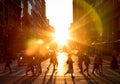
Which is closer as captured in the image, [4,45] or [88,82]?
[88,82]

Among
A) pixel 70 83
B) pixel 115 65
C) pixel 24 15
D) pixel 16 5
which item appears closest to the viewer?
pixel 70 83

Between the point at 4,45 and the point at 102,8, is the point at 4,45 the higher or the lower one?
the lower one

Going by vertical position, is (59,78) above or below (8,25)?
below

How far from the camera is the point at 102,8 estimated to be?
7850 cm

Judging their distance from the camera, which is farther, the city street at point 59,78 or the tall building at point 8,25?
the tall building at point 8,25

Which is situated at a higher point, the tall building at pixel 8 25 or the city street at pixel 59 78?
the tall building at pixel 8 25

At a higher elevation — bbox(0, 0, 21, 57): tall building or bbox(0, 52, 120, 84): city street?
bbox(0, 0, 21, 57): tall building

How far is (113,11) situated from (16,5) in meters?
23.4

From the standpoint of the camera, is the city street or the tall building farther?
the tall building

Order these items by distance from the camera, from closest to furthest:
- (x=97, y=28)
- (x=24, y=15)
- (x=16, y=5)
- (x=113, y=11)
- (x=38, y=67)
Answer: (x=38, y=67), (x=113, y=11), (x=16, y=5), (x=97, y=28), (x=24, y=15)

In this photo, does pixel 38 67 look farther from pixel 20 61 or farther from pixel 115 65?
pixel 20 61

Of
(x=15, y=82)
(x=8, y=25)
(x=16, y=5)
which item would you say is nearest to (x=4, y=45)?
(x=8, y=25)

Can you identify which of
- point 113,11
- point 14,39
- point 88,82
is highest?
point 113,11

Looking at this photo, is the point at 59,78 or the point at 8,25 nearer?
the point at 59,78
